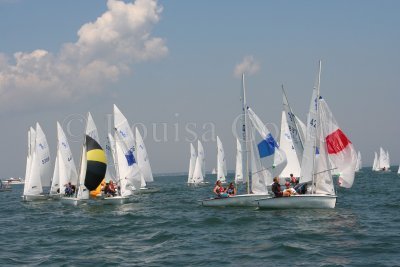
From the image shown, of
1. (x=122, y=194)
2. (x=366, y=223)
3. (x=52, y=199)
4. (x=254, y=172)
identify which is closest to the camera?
(x=366, y=223)

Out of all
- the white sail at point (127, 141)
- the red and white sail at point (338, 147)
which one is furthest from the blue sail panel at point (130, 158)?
the red and white sail at point (338, 147)

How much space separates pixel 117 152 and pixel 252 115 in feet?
36.7

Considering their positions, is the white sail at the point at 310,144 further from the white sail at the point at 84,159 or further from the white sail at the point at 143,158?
the white sail at the point at 143,158

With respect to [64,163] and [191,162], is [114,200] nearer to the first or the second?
[64,163]

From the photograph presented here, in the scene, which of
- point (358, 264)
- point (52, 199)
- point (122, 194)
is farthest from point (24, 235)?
point (52, 199)

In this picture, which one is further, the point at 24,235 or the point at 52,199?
the point at 52,199

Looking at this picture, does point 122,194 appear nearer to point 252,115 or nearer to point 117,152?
point 117,152

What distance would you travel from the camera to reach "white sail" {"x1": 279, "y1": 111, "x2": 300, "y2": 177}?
4225cm

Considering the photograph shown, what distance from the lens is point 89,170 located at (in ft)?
117

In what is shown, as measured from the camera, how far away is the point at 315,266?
14.8 metres

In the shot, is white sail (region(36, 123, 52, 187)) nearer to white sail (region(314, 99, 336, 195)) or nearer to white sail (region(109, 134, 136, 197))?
white sail (region(109, 134, 136, 197))

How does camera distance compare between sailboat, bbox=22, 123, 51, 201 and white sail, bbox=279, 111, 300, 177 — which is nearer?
white sail, bbox=279, 111, 300, 177

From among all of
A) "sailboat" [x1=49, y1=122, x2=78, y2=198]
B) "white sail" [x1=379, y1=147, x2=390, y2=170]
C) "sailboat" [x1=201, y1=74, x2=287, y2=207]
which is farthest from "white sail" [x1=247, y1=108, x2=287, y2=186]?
"white sail" [x1=379, y1=147, x2=390, y2=170]

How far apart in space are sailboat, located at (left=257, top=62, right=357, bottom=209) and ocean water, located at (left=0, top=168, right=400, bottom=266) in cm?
64
